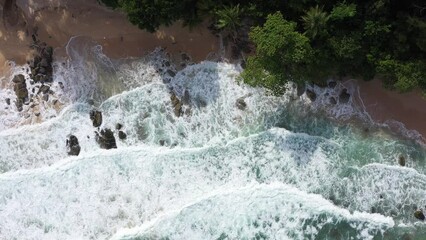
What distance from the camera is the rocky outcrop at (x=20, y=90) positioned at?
1050 inches

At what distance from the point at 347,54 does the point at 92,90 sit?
45.2 ft

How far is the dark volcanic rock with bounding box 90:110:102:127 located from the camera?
26484 mm

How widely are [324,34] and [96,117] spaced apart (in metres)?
12.9

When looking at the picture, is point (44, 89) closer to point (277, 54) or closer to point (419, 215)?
point (277, 54)

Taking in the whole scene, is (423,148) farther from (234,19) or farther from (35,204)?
(35,204)

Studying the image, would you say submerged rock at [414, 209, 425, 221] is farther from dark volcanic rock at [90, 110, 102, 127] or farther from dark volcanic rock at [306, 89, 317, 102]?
dark volcanic rock at [90, 110, 102, 127]

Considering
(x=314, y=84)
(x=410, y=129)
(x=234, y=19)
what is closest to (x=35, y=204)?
(x=234, y=19)

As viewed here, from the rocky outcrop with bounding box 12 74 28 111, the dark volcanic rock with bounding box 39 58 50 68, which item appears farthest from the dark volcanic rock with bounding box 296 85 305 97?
the rocky outcrop with bounding box 12 74 28 111

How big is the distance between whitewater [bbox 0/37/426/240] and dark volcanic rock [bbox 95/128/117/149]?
0.28 m

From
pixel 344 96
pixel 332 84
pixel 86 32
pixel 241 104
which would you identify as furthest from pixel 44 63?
pixel 344 96

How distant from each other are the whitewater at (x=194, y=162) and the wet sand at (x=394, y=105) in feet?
2.15

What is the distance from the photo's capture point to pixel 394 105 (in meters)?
25.6

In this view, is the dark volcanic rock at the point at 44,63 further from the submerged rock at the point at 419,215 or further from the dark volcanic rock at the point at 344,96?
the submerged rock at the point at 419,215

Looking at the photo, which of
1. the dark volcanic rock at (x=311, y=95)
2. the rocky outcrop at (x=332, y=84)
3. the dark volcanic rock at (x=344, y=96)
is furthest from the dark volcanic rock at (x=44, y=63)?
the dark volcanic rock at (x=344, y=96)
